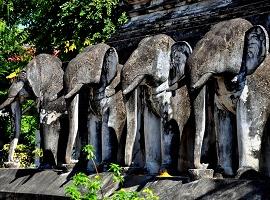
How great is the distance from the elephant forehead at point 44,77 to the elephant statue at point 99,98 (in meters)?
0.79

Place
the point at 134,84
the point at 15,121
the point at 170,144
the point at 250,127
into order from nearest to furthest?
the point at 250,127 < the point at 170,144 < the point at 134,84 < the point at 15,121

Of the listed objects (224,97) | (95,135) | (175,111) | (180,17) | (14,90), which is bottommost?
(95,135)

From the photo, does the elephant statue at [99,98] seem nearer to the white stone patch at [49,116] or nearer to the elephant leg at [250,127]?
the white stone patch at [49,116]

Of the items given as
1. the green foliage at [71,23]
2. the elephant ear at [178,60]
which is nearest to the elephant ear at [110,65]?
the elephant ear at [178,60]

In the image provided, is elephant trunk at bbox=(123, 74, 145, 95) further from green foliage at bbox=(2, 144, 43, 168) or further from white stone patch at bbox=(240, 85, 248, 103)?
green foliage at bbox=(2, 144, 43, 168)

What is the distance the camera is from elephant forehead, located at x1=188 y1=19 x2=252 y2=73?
6152 mm

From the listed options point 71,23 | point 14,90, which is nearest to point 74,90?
point 14,90

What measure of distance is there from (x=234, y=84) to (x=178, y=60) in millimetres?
870

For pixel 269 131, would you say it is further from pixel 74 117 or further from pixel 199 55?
pixel 74 117

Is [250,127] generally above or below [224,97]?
below

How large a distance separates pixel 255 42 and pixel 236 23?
455mm

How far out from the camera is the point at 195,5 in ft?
27.1

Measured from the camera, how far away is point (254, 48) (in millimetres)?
5953

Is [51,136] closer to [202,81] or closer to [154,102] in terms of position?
[154,102]
